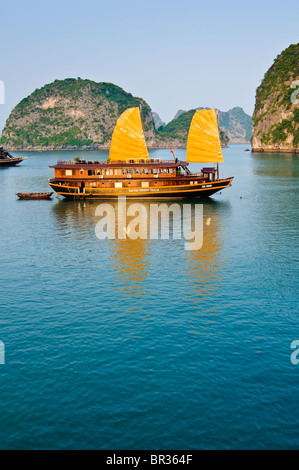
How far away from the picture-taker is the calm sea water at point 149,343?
55.6 ft

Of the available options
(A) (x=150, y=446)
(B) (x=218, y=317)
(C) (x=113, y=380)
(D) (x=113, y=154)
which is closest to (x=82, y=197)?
(D) (x=113, y=154)

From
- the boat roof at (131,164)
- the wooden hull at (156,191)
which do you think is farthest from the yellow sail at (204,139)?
the wooden hull at (156,191)

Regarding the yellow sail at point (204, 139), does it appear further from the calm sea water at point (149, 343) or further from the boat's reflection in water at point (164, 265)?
the calm sea water at point (149, 343)

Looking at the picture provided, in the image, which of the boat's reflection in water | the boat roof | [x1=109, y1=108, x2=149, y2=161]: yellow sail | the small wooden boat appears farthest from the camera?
the small wooden boat

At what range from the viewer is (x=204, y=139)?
70.4 metres

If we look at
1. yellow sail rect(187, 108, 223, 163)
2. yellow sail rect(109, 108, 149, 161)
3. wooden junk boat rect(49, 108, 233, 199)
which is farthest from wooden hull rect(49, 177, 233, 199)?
yellow sail rect(109, 108, 149, 161)

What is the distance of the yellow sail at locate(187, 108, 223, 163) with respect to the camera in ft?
227

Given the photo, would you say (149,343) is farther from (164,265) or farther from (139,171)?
(139,171)

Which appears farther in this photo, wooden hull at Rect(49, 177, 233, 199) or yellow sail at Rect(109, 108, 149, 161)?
yellow sail at Rect(109, 108, 149, 161)

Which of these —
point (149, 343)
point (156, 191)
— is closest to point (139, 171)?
point (156, 191)

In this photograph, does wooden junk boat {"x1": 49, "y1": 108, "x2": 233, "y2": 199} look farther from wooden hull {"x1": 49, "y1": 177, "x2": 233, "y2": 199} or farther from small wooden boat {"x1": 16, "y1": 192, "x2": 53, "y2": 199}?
small wooden boat {"x1": 16, "y1": 192, "x2": 53, "y2": 199}

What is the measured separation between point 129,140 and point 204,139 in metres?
12.4

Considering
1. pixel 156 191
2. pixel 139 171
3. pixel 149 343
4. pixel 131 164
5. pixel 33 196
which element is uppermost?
pixel 131 164

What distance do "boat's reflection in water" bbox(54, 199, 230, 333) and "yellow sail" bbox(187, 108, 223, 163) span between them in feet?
60.1
